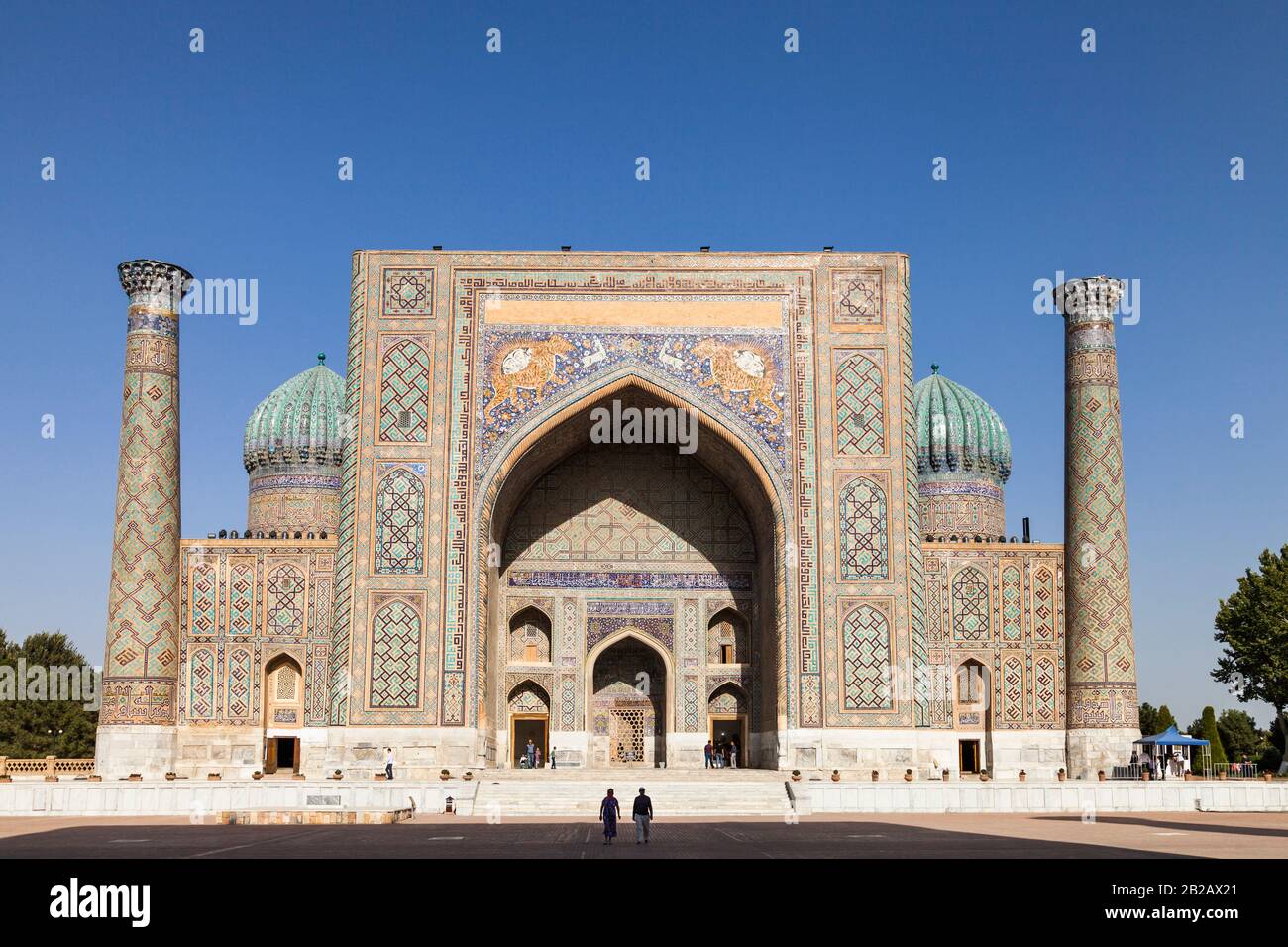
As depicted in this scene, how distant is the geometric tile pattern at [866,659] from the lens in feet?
53.3

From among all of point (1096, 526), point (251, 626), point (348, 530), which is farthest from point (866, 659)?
point (251, 626)

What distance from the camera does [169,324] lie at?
58.2 ft

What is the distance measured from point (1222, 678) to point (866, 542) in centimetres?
784

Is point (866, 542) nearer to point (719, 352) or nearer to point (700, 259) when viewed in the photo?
point (719, 352)

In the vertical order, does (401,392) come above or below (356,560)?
above

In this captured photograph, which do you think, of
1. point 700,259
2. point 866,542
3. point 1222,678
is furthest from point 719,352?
point 1222,678

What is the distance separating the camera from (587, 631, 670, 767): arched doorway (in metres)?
18.1

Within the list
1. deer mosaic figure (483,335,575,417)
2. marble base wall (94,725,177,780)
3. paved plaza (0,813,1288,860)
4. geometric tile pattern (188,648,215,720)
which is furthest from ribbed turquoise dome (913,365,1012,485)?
→ marble base wall (94,725,177,780)

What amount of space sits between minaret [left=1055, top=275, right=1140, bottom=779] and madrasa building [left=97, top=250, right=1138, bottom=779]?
0.12 feet

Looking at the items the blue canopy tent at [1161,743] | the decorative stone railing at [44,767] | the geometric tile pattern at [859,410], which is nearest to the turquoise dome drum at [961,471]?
the blue canopy tent at [1161,743]

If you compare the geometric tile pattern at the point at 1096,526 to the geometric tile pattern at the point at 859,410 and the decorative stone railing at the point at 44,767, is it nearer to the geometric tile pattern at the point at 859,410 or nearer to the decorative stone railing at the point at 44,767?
the geometric tile pattern at the point at 859,410

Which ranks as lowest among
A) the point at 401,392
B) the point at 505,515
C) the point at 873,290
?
the point at 505,515
